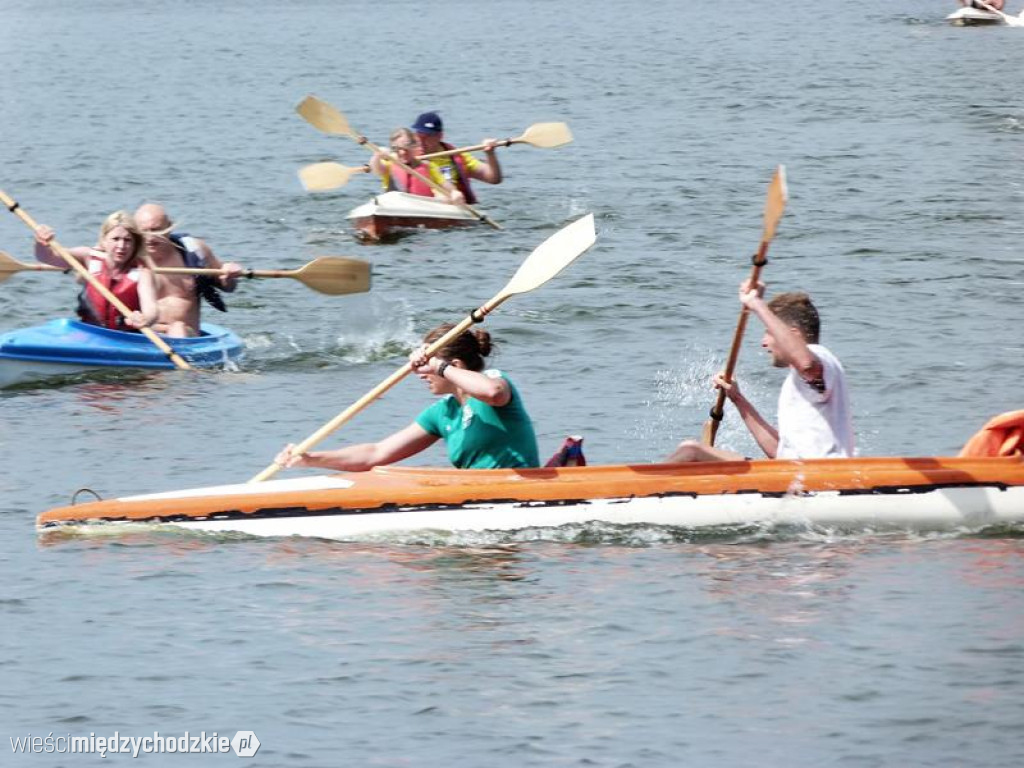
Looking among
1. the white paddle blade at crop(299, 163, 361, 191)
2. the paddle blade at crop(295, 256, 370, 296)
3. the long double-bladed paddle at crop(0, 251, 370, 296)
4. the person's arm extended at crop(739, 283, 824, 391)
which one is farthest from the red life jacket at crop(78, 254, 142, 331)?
the white paddle blade at crop(299, 163, 361, 191)

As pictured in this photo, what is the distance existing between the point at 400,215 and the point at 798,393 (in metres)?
10.0

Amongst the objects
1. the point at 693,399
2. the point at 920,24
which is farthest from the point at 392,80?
the point at 693,399

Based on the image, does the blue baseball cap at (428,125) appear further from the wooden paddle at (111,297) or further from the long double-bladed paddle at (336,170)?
the wooden paddle at (111,297)

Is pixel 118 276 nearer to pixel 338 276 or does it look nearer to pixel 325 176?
pixel 338 276

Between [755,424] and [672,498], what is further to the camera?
[755,424]

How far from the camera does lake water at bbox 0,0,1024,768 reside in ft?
24.4

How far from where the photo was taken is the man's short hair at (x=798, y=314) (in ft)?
29.1

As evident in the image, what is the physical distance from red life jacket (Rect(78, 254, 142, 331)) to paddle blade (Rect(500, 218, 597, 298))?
411 centimetres

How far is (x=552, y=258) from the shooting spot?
9914mm

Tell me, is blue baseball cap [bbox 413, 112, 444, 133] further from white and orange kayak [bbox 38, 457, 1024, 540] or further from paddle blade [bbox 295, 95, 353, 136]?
white and orange kayak [bbox 38, 457, 1024, 540]

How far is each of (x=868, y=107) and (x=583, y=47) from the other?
12.0 m

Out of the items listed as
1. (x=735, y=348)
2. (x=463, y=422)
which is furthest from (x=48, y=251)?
(x=735, y=348)

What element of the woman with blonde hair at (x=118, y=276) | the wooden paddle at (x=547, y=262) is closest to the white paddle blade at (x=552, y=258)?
the wooden paddle at (x=547, y=262)

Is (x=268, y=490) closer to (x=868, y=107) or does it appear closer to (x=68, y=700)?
(x=68, y=700)
